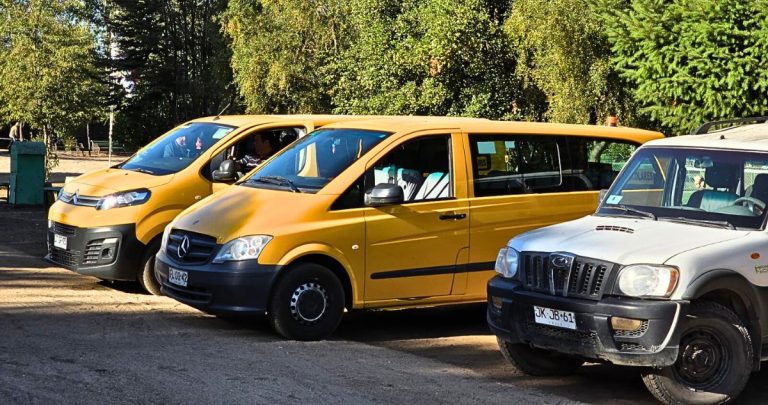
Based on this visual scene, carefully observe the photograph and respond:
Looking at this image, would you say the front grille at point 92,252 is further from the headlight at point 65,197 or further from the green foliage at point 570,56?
the green foliage at point 570,56

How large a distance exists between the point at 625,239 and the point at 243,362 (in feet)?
9.46

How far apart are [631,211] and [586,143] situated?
257 cm

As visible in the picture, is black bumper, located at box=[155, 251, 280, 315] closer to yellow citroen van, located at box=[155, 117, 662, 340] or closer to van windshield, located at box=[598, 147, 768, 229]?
yellow citroen van, located at box=[155, 117, 662, 340]

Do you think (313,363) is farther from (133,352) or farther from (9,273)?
(9,273)

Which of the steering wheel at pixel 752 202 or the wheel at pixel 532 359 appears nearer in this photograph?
the steering wheel at pixel 752 202

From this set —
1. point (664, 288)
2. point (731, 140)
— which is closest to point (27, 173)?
point (731, 140)

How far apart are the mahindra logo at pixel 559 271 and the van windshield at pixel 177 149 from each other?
17.1ft

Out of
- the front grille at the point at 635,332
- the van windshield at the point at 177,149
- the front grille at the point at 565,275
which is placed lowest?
the front grille at the point at 635,332

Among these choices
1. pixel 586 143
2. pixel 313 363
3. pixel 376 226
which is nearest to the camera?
pixel 313 363

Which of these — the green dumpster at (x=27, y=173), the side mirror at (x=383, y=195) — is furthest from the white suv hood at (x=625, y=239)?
the green dumpster at (x=27, y=173)

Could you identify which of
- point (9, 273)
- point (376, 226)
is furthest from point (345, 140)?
point (9, 273)

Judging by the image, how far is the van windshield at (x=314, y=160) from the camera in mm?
9048

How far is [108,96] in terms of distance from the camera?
5709cm

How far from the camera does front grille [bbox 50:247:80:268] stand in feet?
35.0
